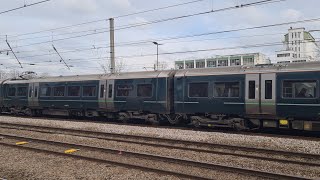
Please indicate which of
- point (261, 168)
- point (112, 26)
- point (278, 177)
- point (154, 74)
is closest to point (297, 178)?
point (278, 177)

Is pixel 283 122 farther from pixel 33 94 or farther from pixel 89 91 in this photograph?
pixel 33 94

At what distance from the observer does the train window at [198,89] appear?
17.0 meters

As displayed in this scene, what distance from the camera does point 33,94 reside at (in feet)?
87.5

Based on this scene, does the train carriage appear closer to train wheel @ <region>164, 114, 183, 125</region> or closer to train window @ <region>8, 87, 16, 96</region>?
train wheel @ <region>164, 114, 183, 125</region>

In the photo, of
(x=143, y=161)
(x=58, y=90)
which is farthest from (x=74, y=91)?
(x=143, y=161)

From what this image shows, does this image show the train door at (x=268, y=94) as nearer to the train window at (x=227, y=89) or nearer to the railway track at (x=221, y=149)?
the train window at (x=227, y=89)

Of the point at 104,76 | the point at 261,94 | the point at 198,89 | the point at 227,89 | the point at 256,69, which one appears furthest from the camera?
the point at 104,76

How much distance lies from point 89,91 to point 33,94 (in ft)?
21.7

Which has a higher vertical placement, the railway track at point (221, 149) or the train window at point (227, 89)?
the train window at point (227, 89)

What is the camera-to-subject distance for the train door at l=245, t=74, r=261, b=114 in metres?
15.3

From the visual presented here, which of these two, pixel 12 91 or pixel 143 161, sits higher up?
pixel 12 91

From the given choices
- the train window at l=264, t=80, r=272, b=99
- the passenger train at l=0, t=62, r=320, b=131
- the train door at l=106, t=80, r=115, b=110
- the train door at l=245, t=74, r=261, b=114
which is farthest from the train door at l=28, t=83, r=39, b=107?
the train window at l=264, t=80, r=272, b=99

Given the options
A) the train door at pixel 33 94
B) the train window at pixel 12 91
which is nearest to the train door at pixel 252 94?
the train door at pixel 33 94

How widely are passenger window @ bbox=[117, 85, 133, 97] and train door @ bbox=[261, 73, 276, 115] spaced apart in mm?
7974
